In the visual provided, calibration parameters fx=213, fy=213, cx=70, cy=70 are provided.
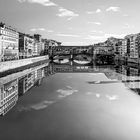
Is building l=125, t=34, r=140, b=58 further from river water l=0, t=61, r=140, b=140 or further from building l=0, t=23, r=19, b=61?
river water l=0, t=61, r=140, b=140

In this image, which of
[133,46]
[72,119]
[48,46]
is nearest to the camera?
[72,119]

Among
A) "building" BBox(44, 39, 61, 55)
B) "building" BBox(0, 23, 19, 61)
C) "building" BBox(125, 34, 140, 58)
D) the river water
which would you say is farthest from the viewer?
"building" BBox(44, 39, 61, 55)

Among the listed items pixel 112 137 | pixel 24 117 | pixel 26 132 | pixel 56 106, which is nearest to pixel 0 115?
pixel 24 117

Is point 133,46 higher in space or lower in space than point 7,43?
lower

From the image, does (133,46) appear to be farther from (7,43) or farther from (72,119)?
(72,119)

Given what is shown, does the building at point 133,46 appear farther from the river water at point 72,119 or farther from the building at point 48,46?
the river water at point 72,119

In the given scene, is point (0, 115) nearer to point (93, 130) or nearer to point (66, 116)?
point (66, 116)

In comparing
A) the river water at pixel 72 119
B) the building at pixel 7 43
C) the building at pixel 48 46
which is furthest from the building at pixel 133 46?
the river water at pixel 72 119

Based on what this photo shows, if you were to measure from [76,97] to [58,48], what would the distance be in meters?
68.4


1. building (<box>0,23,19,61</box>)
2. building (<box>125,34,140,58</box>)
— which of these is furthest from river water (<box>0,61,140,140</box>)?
building (<box>125,34,140,58</box>)

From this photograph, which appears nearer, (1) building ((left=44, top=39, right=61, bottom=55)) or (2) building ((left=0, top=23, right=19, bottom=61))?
(2) building ((left=0, top=23, right=19, bottom=61))

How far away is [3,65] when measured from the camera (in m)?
24.8

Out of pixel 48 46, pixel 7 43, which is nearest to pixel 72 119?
pixel 7 43

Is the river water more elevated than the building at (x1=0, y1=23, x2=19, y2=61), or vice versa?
the building at (x1=0, y1=23, x2=19, y2=61)
